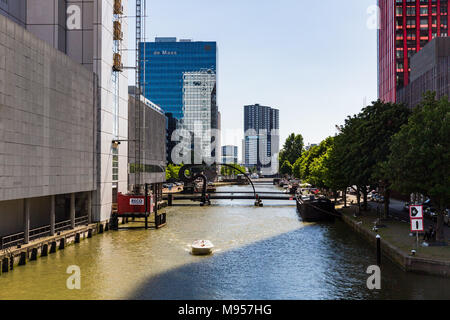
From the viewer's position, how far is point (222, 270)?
32062 mm

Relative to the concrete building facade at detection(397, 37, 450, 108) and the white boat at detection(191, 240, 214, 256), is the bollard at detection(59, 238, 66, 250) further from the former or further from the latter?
the concrete building facade at detection(397, 37, 450, 108)

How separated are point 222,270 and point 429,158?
19.8 m

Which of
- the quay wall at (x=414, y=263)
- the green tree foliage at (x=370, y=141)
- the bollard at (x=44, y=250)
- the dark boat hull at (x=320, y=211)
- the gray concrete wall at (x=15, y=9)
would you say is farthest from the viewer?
the dark boat hull at (x=320, y=211)

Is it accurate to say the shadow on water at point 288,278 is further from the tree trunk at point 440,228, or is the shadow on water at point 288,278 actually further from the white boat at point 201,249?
the tree trunk at point 440,228

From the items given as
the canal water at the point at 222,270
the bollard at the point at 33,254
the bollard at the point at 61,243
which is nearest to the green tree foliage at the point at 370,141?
the canal water at the point at 222,270

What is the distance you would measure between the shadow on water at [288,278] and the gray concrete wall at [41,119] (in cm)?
1486

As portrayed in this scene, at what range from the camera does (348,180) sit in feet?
186

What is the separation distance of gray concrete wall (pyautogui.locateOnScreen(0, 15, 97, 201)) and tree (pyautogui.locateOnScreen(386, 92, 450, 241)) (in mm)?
32906

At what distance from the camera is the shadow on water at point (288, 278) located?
25547 mm

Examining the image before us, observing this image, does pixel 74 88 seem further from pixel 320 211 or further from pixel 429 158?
pixel 320 211

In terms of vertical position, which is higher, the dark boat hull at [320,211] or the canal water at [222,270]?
the dark boat hull at [320,211]

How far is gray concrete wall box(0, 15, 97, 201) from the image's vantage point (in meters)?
31.3

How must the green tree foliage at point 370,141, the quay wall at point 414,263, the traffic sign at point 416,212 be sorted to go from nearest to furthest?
the quay wall at point 414,263
the traffic sign at point 416,212
the green tree foliage at point 370,141
